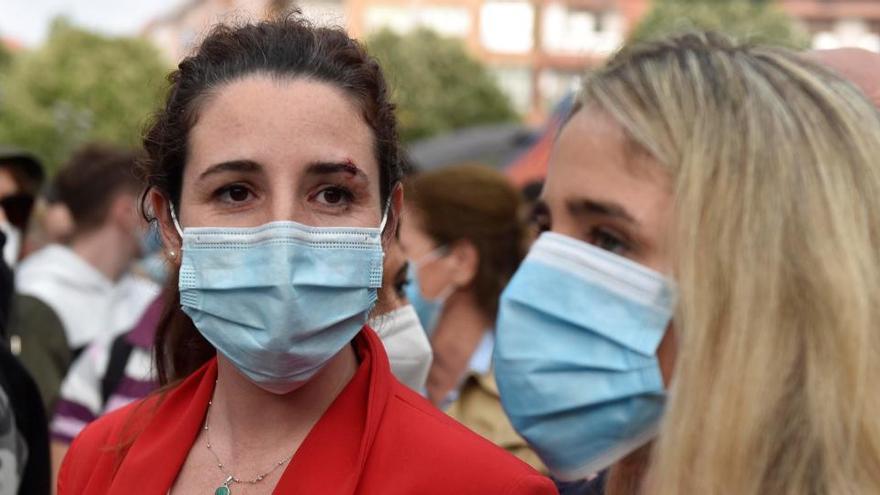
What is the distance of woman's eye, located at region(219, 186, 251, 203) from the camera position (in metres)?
2.36

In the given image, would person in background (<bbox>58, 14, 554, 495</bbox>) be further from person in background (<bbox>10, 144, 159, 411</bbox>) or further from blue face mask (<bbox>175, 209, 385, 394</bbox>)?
person in background (<bbox>10, 144, 159, 411</bbox>)

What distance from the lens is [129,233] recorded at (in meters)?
6.33

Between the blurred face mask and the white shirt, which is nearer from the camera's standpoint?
the blurred face mask

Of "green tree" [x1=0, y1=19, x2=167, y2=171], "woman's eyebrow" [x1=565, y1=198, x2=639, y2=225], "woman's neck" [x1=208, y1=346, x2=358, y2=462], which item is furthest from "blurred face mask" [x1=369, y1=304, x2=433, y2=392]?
"green tree" [x1=0, y1=19, x2=167, y2=171]

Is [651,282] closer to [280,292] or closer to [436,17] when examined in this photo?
[280,292]

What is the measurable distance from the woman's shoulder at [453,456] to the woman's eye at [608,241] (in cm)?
44

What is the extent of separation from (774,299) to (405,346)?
1498 mm

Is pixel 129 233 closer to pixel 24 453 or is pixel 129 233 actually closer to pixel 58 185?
pixel 58 185

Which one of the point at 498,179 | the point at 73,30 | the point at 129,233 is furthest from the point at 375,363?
the point at 73,30

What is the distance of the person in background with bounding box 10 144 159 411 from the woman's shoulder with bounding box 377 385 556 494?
2661 millimetres

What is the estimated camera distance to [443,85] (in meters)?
42.2

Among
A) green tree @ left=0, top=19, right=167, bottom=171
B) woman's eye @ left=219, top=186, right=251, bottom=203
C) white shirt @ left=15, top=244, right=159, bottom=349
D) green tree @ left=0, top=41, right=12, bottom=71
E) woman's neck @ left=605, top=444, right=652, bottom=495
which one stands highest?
woman's eye @ left=219, top=186, right=251, bottom=203

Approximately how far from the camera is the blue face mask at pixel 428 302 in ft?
16.3

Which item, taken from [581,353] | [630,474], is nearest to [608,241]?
[581,353]
